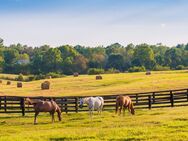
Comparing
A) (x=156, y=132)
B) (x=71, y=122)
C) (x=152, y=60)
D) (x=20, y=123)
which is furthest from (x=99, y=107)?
(x=152, y=60)

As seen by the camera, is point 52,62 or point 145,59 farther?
point 145,59

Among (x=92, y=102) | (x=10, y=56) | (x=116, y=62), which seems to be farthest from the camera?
(x=10, y=56)

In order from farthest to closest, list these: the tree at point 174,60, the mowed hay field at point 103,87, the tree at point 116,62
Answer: the tree at point 116,62, the tree at point 174,60, the mowed hay field at point 103,87

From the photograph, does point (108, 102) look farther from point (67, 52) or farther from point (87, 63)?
point (67, 52)

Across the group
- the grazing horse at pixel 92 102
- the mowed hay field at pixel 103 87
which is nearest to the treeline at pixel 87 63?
the mowed hay field at pixel 103 87

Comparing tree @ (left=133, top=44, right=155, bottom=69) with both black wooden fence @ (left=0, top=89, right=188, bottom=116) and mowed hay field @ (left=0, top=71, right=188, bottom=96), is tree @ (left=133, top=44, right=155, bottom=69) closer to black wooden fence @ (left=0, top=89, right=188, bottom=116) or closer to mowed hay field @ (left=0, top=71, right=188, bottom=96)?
mowed hay field @ (left=0, top=71, right=188, bottom=96)

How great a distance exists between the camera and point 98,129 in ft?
64.3

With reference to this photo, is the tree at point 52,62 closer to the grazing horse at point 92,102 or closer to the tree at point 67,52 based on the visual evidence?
the tree at point 67,52

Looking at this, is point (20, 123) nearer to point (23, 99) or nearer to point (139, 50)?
point (23, 99)

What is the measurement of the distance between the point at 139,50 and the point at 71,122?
112m

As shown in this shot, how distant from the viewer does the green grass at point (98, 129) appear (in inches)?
675

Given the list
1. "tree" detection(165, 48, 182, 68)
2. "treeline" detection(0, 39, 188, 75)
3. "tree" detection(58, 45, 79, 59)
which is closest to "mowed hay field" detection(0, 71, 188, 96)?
"treeline" detection(0, 39, 188, 75)

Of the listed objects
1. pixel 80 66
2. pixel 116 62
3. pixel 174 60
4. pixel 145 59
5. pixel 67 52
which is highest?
pixel 67 52

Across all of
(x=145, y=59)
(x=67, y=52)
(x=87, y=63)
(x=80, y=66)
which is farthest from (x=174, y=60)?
(x=67, y=52)
